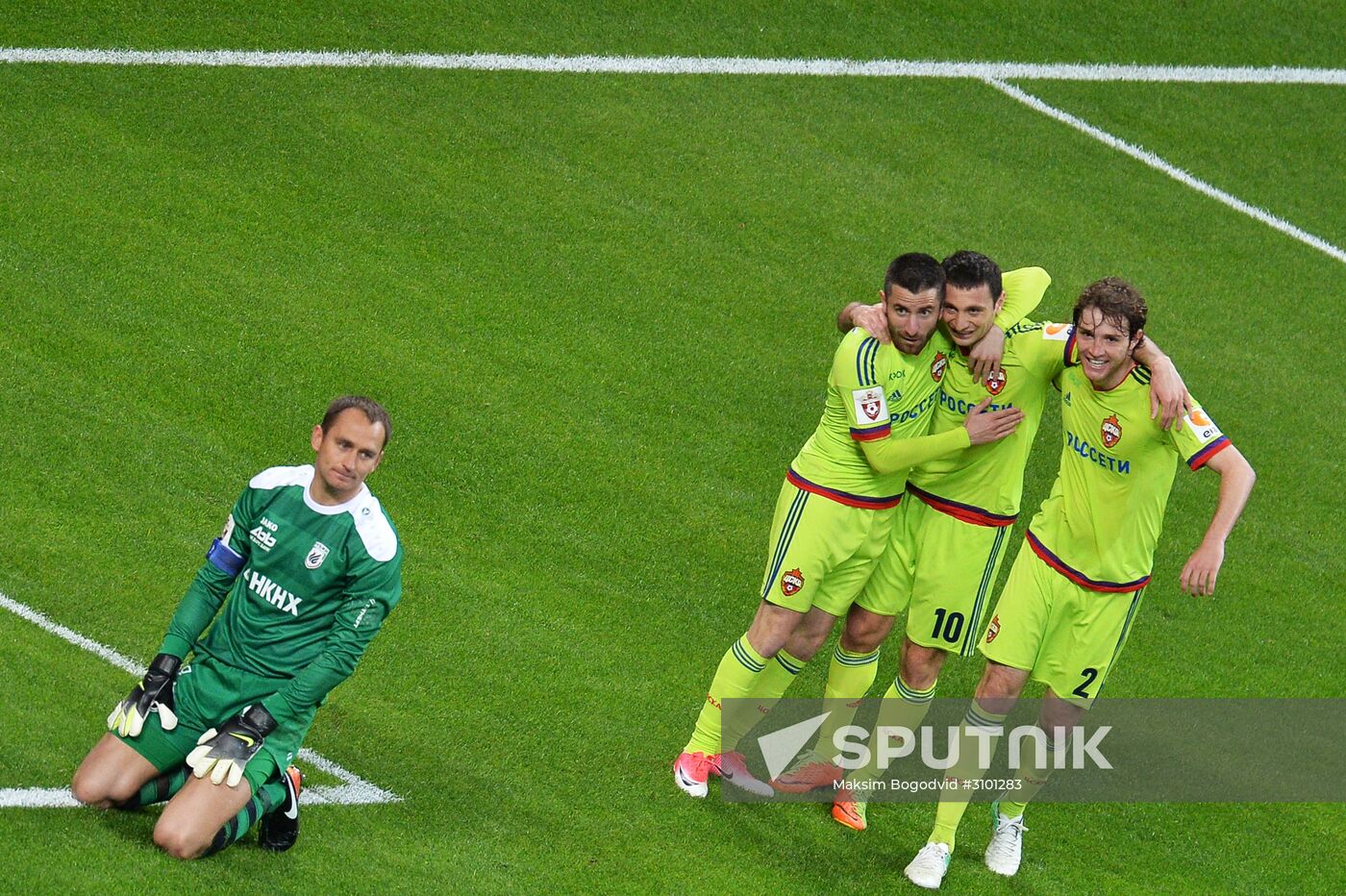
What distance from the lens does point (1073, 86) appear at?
14.0 m

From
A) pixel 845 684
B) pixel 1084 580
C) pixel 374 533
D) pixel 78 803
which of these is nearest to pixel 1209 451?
pixel 1084 580

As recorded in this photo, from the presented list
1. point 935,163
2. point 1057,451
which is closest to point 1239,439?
point 1057,451

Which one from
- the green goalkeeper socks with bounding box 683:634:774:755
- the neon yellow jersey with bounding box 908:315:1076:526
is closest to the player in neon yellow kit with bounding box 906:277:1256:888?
the neon yellow jersey with bounding box 908:315:1076:526

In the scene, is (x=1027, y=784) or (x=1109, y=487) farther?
(x=1027, y=784)

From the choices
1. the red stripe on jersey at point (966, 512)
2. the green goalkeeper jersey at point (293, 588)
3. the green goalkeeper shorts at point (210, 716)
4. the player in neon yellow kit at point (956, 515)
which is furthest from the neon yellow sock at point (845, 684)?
the green goalkeeper shorts at point (210, 716)

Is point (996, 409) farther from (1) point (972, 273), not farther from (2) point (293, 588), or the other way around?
(2) point (293, 588)

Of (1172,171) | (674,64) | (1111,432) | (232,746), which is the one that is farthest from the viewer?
(1172,171)

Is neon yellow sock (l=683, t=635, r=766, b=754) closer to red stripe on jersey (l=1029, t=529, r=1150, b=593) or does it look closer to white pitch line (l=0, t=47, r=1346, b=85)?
red stripe on jersey (l=1029, t=529, r=1150, b=593)

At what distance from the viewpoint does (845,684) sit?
6863 mm

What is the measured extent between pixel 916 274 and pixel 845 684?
1.90m

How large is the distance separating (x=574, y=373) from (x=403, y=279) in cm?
132

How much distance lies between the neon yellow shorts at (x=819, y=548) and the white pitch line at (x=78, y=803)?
1783 mm

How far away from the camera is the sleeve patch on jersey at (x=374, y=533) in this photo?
5449 mm

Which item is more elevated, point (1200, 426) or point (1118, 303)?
point (1118, 303)
